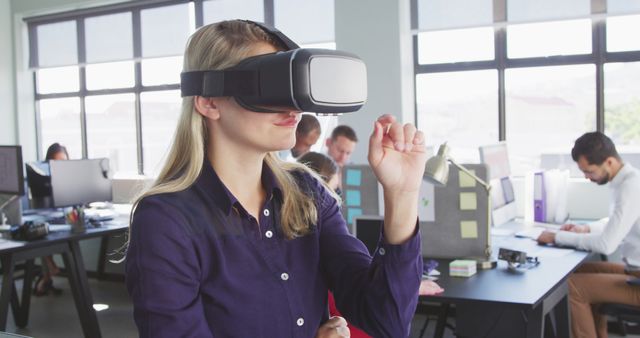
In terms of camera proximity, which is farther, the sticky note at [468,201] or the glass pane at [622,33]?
the glass pane at [622,33]

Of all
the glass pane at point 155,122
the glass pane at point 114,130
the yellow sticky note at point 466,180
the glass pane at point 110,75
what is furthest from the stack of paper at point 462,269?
the glass pane at point 110,75

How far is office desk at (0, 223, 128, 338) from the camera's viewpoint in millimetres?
3432

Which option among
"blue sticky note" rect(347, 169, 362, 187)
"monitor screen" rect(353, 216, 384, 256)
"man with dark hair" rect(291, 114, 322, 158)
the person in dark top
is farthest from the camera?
the person in dark top

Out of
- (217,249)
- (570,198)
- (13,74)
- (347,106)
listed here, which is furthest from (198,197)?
(13,74)

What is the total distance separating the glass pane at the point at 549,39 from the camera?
14.5 feet

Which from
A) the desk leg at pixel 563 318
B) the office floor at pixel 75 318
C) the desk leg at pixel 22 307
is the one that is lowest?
the office floor at pixel 75 318

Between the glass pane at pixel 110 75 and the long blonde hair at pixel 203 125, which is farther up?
the glass pane at pixel 110 75

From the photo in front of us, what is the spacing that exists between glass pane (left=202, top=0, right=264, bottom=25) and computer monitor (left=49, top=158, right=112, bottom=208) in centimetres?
170

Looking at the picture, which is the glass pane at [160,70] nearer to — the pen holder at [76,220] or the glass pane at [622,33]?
the pen holder at [76,220]

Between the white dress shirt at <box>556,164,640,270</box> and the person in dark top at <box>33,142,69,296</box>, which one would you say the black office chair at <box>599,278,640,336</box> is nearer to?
the white dress shirt at <box>556,164,640,270</box>

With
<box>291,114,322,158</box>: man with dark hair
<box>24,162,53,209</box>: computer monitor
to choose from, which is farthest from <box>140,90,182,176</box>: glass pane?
<box>291,114,322,158</box>: man with dark hair

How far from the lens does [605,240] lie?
9.63ft

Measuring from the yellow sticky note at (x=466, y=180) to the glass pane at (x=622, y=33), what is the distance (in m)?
2.19

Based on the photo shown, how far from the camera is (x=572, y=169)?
4309mm
